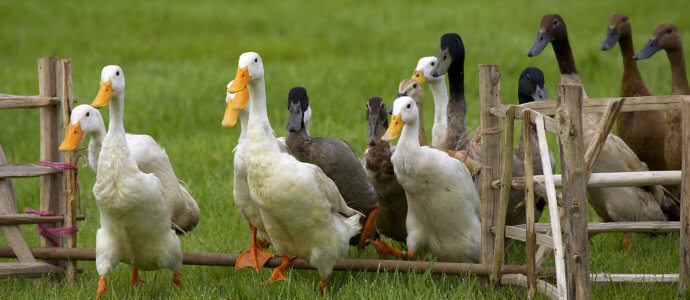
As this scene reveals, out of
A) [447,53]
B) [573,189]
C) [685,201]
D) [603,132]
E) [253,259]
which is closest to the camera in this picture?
[573,189]

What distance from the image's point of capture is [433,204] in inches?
205

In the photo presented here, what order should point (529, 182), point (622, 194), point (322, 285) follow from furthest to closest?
point (622, 194), point (322, 285), point (529, 182)

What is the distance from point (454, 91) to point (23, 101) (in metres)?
3.35

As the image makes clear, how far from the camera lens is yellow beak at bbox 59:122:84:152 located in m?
4.65

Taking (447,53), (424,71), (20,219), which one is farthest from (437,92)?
(20,219)

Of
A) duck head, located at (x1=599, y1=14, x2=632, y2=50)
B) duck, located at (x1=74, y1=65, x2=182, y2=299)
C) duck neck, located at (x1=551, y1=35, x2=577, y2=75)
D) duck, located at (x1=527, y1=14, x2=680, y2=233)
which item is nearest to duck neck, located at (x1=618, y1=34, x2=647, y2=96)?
duck head, located at (x1=599, y1=14, x2=632, y2=50)

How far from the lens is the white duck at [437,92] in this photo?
21.7ft

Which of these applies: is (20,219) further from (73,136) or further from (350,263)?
(350,263)

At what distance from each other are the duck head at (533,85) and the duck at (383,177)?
108 centimetres

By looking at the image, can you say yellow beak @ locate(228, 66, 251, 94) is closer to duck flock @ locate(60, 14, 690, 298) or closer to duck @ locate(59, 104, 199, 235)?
duck flock @ locate(60, 14, 690, 298)

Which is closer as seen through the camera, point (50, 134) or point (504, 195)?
point (504, 195)

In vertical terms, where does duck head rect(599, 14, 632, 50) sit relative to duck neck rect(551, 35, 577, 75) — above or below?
above

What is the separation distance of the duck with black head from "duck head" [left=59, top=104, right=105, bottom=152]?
2.69 metres

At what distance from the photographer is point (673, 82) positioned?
649 centimetres
